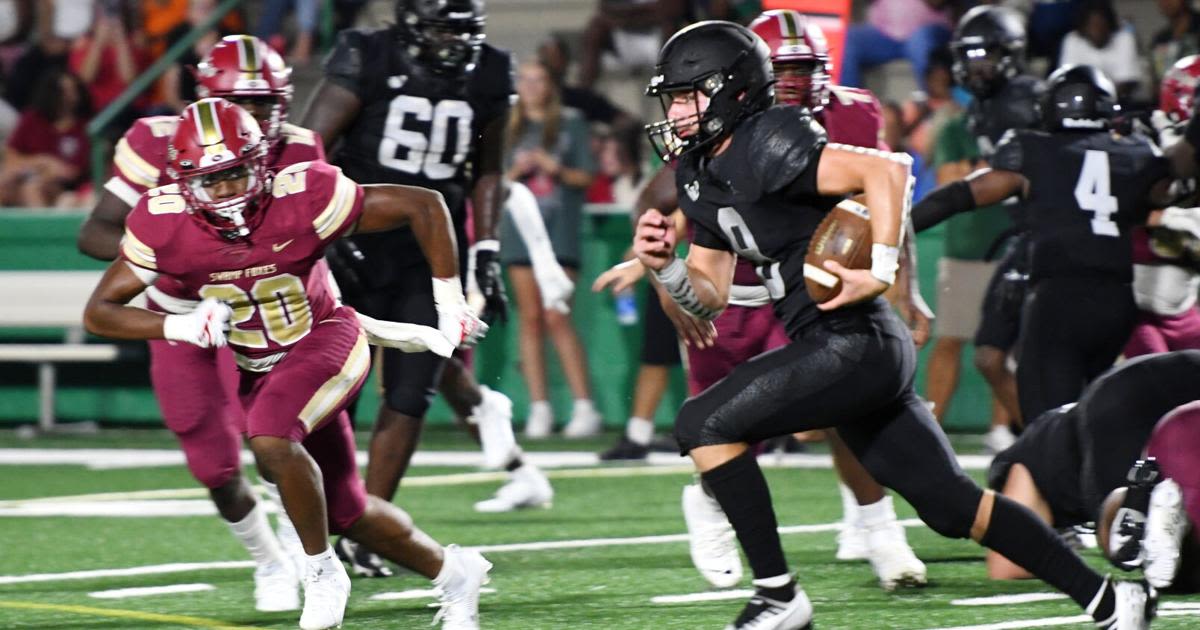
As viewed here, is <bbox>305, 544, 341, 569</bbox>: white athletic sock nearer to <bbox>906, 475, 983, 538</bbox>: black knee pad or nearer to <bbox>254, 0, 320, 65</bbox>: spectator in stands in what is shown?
<bbox>906, 475, 983, 538</bbox>: black knee pad

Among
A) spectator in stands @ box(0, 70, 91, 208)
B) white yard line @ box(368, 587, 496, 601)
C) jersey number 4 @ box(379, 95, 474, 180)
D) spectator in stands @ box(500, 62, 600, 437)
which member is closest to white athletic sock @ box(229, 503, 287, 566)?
white yard line @ box(368, 587, 496, 601)

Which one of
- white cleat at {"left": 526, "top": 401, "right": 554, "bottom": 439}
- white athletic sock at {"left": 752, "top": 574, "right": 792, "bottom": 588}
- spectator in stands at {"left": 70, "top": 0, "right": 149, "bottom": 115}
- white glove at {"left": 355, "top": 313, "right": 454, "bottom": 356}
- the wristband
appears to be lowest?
white cleat at {"left": 526, "top": 401, "right": 554, "bottom": 439}

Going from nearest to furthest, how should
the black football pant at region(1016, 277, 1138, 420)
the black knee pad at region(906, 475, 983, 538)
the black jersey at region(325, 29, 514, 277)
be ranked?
the black knee pad at region(906, 475, 983, 538) → the black jersey at region(325, 29, 514, 277) → the black football pant at region(1016, 277, 1138, 420)

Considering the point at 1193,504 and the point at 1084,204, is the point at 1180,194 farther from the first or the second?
the point at 1193,504

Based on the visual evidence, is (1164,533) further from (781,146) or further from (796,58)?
(796,58)

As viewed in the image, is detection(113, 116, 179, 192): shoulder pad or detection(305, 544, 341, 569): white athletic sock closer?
detection(305, 544, 341, 569): white athletic sock

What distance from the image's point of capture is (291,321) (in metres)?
4.78

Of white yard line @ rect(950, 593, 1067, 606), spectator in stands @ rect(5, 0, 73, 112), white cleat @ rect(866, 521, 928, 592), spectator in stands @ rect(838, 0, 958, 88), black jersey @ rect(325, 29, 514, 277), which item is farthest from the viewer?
spectator in stands @ rect(5, 0, 73, 112)

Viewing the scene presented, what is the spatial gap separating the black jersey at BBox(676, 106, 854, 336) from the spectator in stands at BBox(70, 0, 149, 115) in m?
8.96

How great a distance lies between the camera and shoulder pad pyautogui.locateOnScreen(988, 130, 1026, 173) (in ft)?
20.8

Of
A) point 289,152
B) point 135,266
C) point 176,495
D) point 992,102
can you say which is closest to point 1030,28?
point 992,102

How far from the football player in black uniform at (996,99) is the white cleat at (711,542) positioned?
7.50 ft

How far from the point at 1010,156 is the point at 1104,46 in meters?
4.39

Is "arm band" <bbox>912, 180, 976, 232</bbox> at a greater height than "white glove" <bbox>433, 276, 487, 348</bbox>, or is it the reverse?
"white glove" <bbox>433, 276, 487, 348</bbox>
